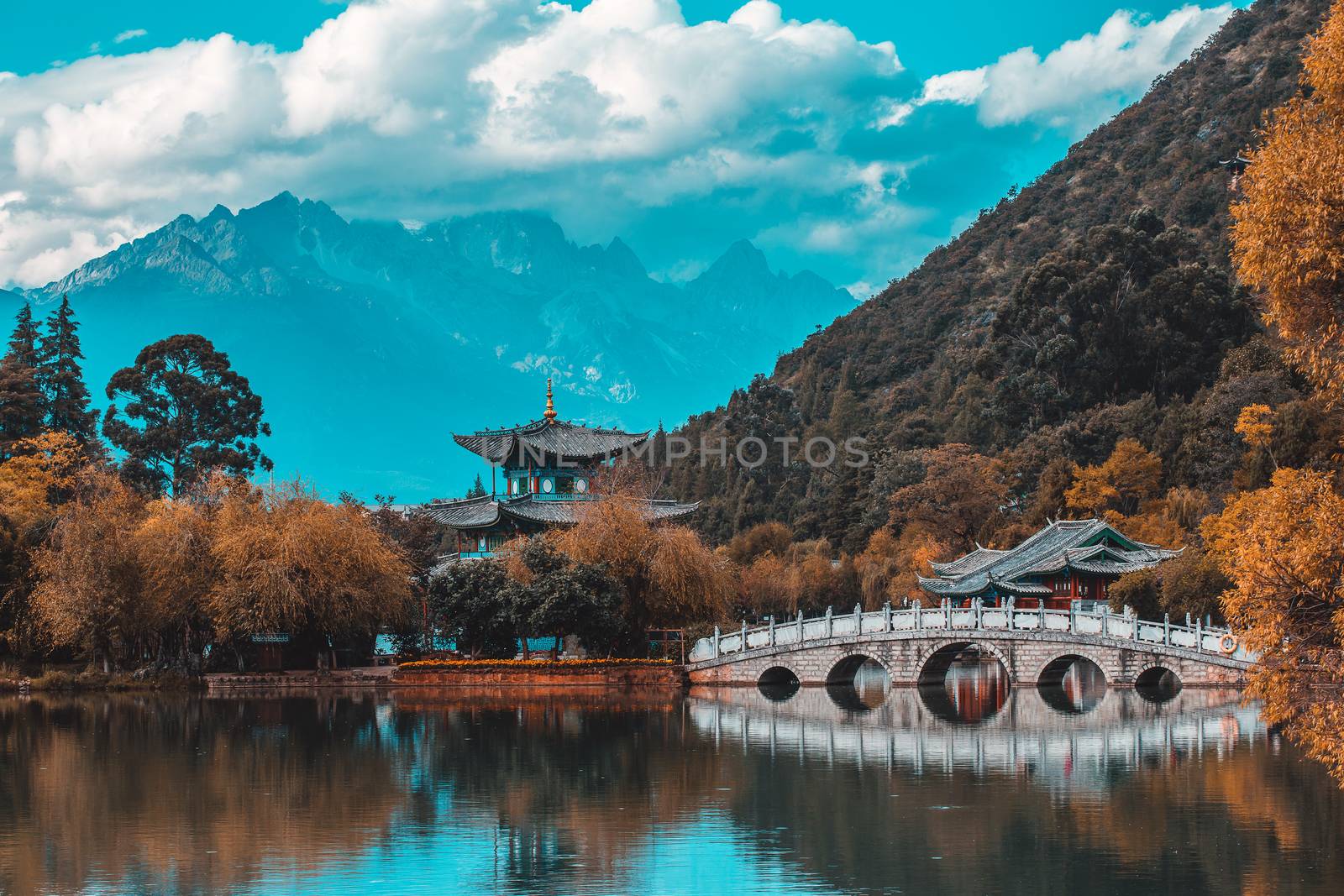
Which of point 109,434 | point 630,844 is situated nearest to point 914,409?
point 109,434

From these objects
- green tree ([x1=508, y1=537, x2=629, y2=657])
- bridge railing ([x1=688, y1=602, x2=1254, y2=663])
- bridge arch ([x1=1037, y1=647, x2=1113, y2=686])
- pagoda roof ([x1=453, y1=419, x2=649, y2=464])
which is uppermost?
pagoda roof ([x1=453, y1=419, x2=649, y2=464])

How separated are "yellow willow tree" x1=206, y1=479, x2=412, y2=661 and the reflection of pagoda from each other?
10.7 m

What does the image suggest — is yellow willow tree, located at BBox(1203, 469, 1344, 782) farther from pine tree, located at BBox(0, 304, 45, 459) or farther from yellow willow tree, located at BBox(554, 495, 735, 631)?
pine tree, located at BBox(0, 304, 45, 459)

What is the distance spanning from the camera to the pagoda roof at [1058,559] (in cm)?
Answer: 4631

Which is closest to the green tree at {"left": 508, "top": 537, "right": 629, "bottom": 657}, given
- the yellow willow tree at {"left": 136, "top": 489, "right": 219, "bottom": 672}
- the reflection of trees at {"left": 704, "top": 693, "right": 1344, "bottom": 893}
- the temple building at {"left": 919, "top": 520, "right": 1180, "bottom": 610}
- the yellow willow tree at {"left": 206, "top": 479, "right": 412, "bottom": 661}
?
the yellow willow tree at {"left": 206, "top": 479, "right": 412, "bottom": 661}

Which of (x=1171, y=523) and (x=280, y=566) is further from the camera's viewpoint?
(x=1171, y=523)

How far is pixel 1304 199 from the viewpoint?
1411cm

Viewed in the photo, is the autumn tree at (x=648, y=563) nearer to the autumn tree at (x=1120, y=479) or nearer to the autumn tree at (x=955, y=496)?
the autumn tree at (x=955, y=496)

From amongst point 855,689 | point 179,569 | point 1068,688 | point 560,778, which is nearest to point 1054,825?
point 560,778

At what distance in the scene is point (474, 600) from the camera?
41562 mm

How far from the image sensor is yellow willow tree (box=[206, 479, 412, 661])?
39.3m

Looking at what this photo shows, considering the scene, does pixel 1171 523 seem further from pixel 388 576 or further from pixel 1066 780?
pixel 1066 780

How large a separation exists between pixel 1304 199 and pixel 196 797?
1650cm

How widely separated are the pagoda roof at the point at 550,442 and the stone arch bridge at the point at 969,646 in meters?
16.4
